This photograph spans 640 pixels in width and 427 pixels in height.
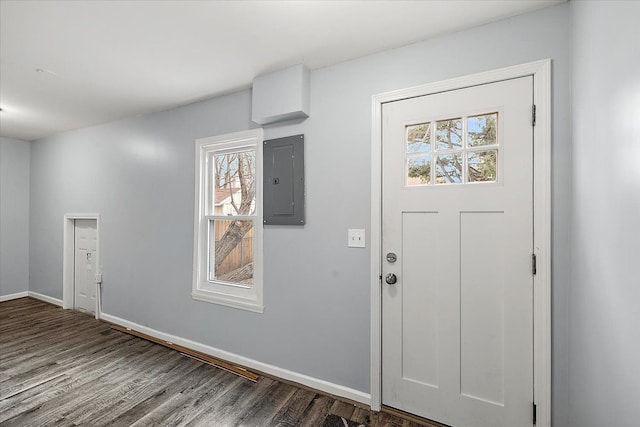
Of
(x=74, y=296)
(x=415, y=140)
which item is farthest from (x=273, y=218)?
(x=74, y=296)

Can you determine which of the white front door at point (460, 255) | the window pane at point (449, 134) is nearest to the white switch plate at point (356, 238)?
the white front door at point (460, 255)

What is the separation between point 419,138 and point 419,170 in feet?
0.70

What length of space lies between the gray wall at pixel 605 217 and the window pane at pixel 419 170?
73 cm

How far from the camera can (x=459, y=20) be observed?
1723mm

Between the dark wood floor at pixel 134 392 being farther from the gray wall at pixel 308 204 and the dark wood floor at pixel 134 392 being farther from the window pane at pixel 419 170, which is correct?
the window pane at pixel 419 170

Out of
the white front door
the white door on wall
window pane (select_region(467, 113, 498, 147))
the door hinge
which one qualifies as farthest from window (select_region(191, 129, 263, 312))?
the white door on wall

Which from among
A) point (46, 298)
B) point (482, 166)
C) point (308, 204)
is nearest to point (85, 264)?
point (46, 298)

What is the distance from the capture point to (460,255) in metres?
1.80

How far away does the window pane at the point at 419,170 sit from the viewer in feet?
6.24

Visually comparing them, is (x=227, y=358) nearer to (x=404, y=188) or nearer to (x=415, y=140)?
(x=404, y=188)

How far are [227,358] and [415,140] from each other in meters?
2.50

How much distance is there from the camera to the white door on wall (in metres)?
4.01

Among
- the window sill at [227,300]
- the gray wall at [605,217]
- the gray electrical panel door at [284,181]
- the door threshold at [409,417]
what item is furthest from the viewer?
the window sill at [227,300]

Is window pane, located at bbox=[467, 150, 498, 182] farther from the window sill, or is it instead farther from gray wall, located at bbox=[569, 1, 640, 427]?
the window sill
